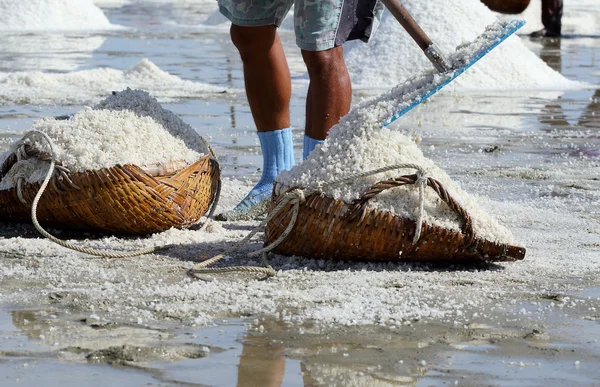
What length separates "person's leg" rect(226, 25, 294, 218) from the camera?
13.3 ft

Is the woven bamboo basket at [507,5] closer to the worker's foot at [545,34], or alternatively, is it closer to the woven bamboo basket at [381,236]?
the worker's foot at [545,34]

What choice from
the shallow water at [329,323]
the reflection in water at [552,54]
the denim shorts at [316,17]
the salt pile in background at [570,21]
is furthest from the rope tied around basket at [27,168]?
the salt pile in background at [570,21]

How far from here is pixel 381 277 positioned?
124 inches

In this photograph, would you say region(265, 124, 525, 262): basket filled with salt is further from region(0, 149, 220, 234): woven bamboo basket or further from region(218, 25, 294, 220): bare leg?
region(218, 25, 294, 220): bare leg

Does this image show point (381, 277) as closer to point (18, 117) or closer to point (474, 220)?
point (474, 220)

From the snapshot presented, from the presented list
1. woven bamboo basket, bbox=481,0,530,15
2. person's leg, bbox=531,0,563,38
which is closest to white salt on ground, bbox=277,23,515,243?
woven bamboo basket, bbox=481,0,530,15

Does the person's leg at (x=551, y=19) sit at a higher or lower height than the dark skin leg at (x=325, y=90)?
lower

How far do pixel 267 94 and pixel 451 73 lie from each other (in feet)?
3.14

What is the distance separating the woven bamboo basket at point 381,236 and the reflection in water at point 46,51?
8.11 metres

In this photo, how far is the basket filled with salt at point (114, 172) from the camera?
3.59m

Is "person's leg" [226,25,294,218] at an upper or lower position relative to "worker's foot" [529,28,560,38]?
upper

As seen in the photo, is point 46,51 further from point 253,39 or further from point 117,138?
point 117,138

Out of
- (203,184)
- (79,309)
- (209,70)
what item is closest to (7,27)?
(209,70)

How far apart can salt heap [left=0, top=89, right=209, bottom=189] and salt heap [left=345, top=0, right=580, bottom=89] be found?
5352 mm
